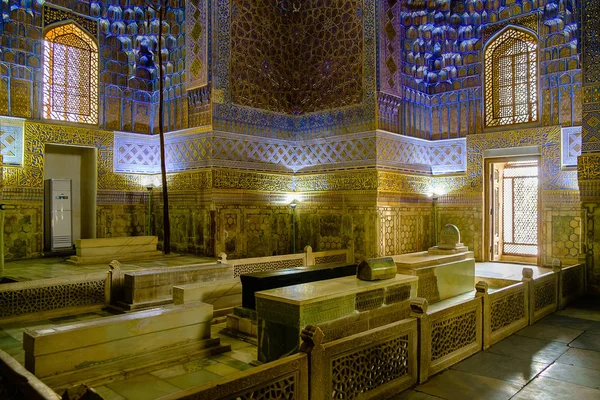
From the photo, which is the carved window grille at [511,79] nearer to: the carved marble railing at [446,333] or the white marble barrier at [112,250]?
the carved marble railing at [446,333]

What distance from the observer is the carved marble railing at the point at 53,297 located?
6.05m

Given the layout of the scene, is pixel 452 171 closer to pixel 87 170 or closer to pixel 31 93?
pixel 87 170

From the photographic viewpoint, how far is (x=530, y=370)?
4.37 metres

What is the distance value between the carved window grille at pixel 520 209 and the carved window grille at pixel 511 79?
1835 mm

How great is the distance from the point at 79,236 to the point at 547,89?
11040mm

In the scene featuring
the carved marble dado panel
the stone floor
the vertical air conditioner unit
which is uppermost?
the carved marble dado panel

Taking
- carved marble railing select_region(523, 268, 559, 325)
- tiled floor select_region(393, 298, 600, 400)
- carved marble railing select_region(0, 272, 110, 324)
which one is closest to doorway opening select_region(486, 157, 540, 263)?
carved marble railing select_region(523, 268, 559, 325)

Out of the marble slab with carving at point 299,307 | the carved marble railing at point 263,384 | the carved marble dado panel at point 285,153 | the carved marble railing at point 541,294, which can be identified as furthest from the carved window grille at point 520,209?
the carved marble railing at point 263,384

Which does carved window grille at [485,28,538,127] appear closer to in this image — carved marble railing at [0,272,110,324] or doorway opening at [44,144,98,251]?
carved marble railing at [0,272,110,324]

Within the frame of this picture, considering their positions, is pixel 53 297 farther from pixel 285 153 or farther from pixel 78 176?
pixel 285 153

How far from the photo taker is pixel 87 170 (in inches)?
445

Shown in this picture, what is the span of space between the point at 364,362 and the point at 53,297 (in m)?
4.89

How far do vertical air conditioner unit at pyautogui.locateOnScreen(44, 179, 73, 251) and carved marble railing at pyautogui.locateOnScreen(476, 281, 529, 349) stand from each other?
9.01 metres

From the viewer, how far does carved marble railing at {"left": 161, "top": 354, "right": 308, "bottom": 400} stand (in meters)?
2.46
